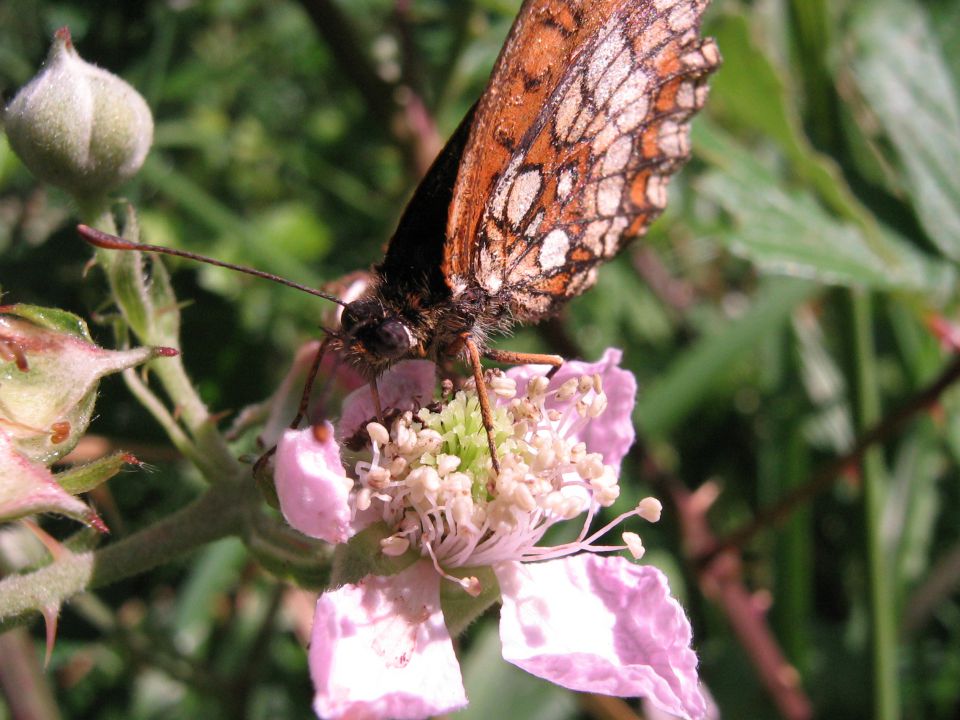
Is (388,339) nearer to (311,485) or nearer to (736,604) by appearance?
(311,485)

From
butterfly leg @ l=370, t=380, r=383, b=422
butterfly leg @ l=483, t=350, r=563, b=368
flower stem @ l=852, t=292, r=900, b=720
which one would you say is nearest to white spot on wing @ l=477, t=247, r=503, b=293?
butterfly leg @ l=483, t=350, r=563, b=368

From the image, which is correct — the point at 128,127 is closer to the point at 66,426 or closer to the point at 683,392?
the point at 66,426

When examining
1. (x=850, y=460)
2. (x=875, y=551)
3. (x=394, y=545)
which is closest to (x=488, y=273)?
(x=394, y=545)

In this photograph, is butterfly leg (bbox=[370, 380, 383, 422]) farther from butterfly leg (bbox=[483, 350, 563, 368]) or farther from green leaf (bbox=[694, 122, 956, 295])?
green leaf (bbox=[694, 122, 956, 295])

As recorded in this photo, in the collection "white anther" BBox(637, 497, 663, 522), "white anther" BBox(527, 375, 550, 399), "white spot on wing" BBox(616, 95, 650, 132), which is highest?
"white spot on wing" BBox(616, 95, 650, 132)

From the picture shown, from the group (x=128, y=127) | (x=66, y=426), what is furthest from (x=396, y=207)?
(x=66, y=426)

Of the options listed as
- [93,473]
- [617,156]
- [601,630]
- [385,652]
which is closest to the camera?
[93,473]
